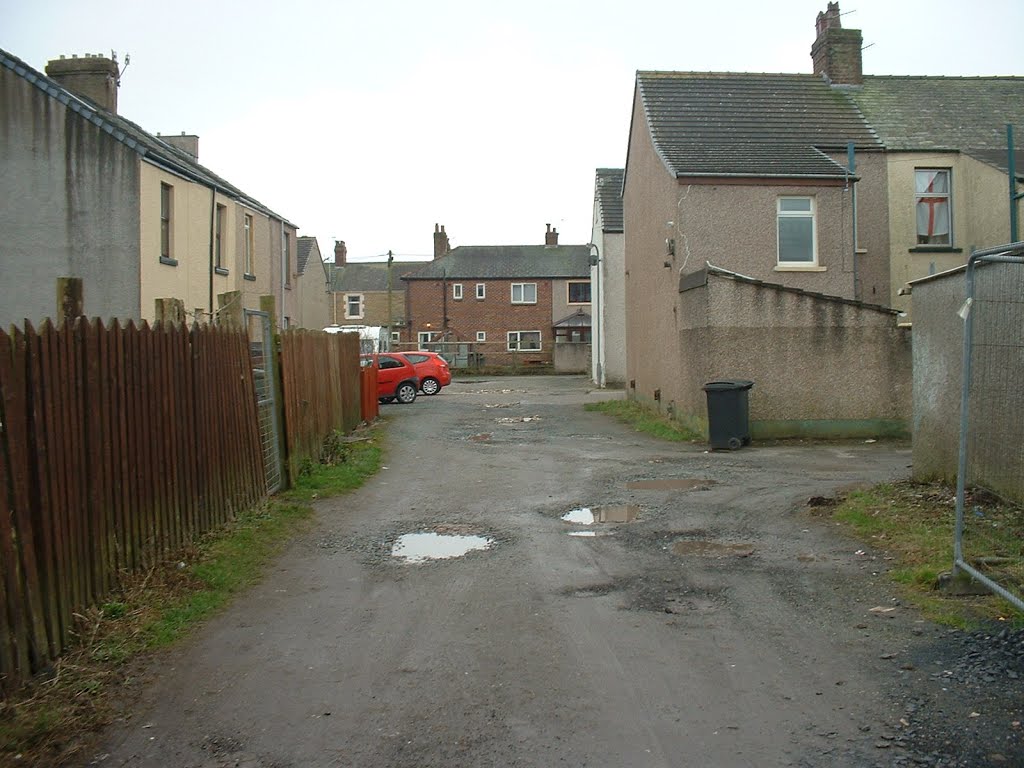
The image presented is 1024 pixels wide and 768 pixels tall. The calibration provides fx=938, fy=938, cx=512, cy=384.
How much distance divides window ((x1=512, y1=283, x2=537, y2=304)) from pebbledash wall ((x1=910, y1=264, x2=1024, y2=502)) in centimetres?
5190

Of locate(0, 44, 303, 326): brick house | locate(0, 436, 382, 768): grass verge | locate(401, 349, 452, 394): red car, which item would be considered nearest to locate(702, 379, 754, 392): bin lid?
locate(0, 436, 382, 768): grass verge

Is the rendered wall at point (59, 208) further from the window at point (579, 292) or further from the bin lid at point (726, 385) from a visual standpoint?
the window at point (579, 292)

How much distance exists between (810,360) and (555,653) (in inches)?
500

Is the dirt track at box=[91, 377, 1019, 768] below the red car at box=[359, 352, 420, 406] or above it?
below

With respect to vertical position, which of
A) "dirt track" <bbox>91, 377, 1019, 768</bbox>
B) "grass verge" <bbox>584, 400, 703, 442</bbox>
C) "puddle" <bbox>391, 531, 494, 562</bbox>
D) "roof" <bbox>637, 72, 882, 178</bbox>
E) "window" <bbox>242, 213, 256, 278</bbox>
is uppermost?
"roof" <bbox>637, 72, 882, 178</bbox>

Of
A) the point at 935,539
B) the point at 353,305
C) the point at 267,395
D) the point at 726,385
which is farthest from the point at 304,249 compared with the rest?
the point at 935,539

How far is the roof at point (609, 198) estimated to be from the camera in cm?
3700

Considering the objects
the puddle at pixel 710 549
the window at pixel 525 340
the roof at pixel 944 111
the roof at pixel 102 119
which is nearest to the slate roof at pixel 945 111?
the roof at pixel 944 111

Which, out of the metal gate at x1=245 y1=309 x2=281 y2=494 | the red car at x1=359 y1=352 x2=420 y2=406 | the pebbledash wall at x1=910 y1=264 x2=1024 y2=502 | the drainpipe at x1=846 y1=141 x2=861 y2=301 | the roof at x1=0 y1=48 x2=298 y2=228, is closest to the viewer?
the pebbledash wall at x1=910 y1=264 x2=1024 y2=502

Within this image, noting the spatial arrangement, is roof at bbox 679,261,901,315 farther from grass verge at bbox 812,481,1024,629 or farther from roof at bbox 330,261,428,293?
roof at bbox 330,261,428,293

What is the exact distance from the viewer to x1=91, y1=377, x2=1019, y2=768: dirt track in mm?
4355

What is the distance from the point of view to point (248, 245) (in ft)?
93.8

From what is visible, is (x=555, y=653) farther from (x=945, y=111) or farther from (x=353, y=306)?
(x=353, y=306)

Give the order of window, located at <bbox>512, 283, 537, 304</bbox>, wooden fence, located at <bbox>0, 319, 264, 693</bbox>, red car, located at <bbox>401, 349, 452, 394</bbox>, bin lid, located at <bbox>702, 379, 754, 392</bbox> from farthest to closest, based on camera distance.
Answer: window, located at <bbox>512, 283, 537, 304</bbox>, red car, located at <bbox>401, 349, 452, 394</bbox>, bin lid, located at <bbox>702, 379, 754, 392</bbox>, wooden fence, located at <bbox>0, 319, 264, 693</bbox>
